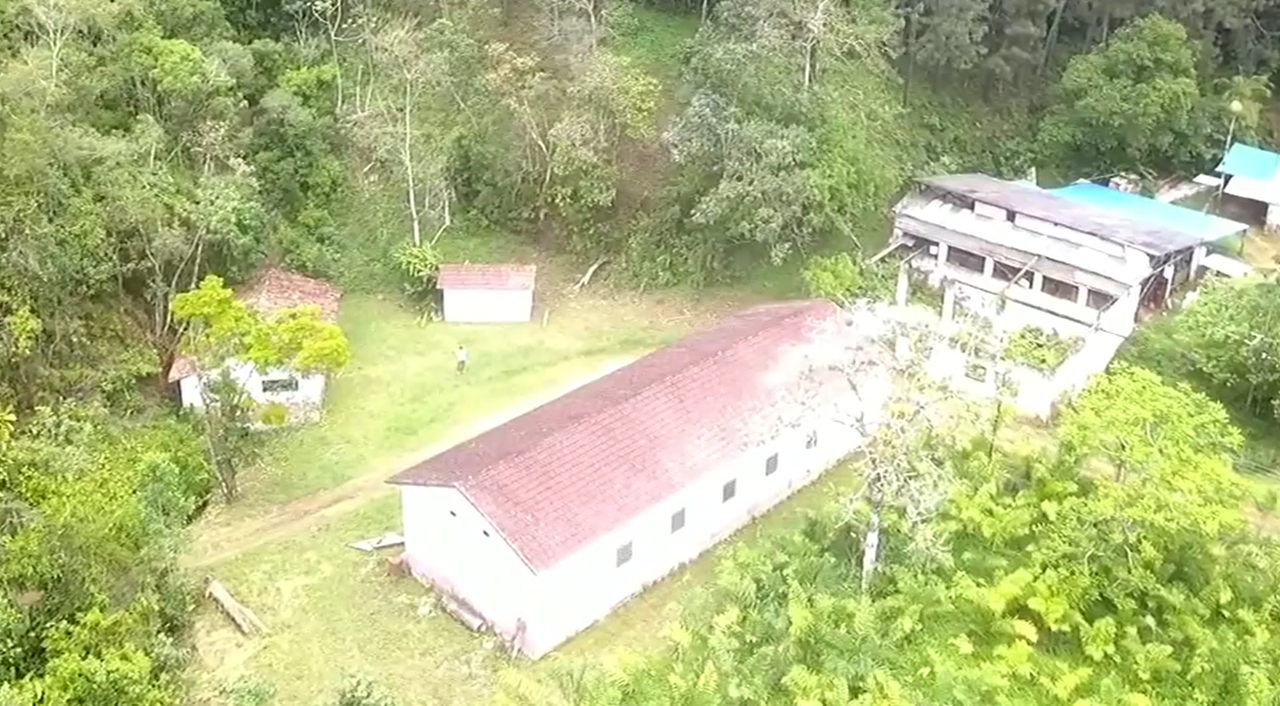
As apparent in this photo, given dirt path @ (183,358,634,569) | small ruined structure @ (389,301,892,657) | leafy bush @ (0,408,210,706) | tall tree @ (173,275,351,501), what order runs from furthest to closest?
tall tree @ (173,275,351,501) → dirt path @ (183,358,634,569) → small ruined structure @ (389,301,892,657) → leafy bush @ (0,408,210,706)

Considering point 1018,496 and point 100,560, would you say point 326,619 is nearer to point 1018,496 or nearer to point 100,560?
point 100,560

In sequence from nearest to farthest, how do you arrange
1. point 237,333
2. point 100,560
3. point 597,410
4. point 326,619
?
point 100,560 → point 326,619 → point 597,410 → point 237,333

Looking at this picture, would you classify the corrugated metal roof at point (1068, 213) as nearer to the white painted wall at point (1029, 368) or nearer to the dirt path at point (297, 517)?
the white painted wall at point (1029, 368)

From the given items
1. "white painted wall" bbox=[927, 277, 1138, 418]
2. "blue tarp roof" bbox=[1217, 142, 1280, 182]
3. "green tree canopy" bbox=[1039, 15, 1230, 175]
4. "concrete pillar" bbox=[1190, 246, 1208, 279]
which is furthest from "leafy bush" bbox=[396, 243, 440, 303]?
"blue tarp roof" bbox=[1217, 142, 1280, 182]

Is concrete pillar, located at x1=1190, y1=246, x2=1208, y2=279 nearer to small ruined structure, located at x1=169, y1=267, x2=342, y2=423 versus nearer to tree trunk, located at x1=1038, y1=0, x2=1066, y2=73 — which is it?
tree trunk, located at x1=1038, y1=0, x2=1066, y2=73

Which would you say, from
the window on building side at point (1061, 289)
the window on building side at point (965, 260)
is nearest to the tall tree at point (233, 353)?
the window on building side at point (965, 260)

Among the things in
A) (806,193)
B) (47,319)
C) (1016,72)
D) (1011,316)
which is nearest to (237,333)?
(47,319)
